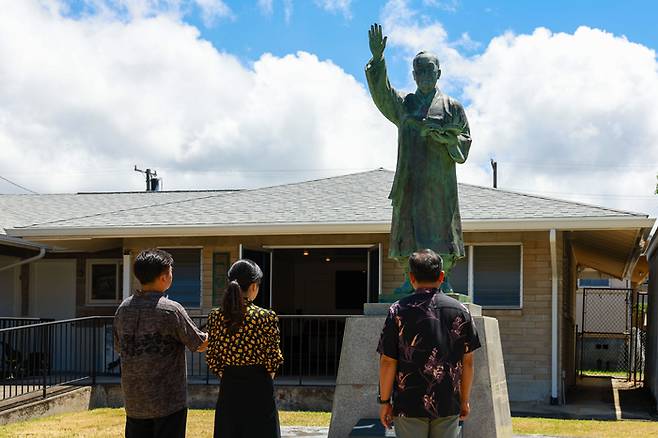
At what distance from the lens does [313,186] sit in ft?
54.5

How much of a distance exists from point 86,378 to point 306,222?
12.8ft

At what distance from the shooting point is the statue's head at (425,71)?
22.6 ft

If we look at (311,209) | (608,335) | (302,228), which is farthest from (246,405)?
(608,335)

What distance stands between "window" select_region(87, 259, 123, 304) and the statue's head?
1076 cm

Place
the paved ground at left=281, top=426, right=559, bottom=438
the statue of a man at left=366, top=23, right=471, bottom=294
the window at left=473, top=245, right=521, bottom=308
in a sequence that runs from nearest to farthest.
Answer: the statue of a man at left=366, top=23, right=471, bottom=294 < the paved ground at left=281, top=426, right=559, bottom=438 < the window at left=473, top=245, right=521, bottom=308

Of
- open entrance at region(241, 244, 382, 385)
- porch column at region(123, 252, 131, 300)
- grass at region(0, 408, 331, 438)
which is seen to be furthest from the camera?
open entrance at region(241, 244, 382, 385)

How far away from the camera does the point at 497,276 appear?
13.8 meters

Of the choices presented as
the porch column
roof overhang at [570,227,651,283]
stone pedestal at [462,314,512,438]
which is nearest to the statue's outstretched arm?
stone pedestal at [462,314,512,438]

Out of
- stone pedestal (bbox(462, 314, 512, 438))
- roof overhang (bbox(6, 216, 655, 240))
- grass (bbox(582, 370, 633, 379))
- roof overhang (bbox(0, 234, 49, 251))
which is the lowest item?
grass (bbox(582, 370, 633, 379))

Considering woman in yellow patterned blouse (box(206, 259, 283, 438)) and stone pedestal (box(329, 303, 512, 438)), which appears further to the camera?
stone pedestal (box(329, 303, 512, 438))

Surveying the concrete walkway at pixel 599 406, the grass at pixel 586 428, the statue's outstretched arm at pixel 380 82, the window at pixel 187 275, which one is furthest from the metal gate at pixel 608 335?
the statue's outstretched arm at pixel 380 82

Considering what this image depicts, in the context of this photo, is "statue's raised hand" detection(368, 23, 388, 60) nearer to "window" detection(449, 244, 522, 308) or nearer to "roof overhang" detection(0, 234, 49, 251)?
"window" detection(449, 244, 522, 308)

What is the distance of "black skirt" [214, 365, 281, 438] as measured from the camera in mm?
4891

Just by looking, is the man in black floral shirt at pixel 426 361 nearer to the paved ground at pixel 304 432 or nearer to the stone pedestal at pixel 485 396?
the stone pedestal at pixel 485 396
